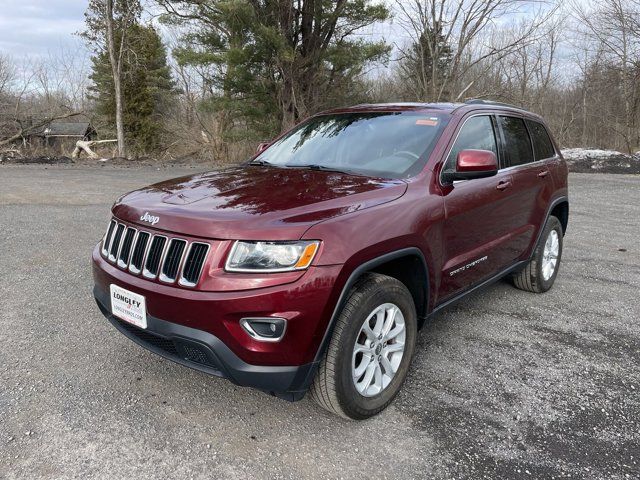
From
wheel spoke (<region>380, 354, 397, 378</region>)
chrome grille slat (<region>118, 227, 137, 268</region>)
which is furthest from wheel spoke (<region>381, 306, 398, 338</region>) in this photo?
chrome grille slat (<region>118, 227, 137, 268</region>)

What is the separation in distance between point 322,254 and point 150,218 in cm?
96

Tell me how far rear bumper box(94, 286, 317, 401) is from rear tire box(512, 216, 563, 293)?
2992 millimetres

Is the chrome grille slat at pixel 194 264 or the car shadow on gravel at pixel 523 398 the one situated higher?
the chrome grille slat at pixel 194 264

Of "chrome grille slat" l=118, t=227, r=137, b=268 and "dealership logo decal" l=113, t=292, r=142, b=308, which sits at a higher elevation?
"chrome grille slat" l=118, t=227, r=137, b=268

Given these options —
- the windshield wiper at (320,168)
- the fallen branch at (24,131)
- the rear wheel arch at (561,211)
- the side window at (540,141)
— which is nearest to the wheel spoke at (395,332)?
the windshield wiper at (320,168)

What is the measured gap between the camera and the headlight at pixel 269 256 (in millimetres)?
2240

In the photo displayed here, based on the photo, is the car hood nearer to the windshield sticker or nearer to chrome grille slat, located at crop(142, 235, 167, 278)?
chrome grille slat, located at crop(142, 235, 167, 278)

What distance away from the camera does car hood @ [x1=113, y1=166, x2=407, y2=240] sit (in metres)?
2.29

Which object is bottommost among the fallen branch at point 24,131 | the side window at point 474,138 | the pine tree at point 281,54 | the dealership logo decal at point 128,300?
the dealership logo decal at point 128,300

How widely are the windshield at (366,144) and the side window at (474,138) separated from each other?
0.16m

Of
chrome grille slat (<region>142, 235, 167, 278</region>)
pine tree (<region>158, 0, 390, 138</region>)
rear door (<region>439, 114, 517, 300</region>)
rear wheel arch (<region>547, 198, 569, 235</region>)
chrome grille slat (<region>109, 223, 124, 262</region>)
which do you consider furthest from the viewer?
pine tree (<region>158, 0, 390, 138</region>)

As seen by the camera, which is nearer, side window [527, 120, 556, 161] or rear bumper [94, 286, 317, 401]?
rear bumper [94, 286, 317, 401]

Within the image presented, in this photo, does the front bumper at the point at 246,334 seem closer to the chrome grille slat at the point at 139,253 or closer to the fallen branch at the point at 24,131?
the chrome grille slat at the point at 139,253

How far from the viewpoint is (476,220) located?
3.39 meters
